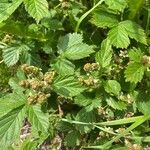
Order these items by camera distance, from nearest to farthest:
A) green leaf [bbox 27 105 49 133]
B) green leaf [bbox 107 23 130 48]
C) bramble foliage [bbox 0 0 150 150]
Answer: green leaf [bbox 27 105 49 133] → bramble foliage [bbox 0 0 150 150] → green leaf [bbox 107 23 130 48]

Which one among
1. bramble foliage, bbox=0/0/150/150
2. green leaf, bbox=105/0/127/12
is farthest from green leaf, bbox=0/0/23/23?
green leaf, bbox=105/0/127/12

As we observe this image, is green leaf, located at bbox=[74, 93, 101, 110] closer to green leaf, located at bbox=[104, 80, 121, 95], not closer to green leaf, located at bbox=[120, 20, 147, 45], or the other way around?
green leaf, located at bbox=[104, 80, 121, 95]

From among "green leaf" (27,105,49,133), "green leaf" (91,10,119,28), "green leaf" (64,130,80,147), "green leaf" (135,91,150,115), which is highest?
"green leaf" (91,10,119,28)

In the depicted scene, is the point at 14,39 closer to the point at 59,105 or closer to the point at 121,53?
the point at 59,105

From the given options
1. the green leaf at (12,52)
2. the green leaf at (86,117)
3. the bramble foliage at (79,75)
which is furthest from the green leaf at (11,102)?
the green leaf at (86,117)

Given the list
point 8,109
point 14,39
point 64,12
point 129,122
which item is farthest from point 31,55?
point 129,122

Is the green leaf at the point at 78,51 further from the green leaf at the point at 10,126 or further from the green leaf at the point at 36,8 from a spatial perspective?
the green leaf at the point at 10,126

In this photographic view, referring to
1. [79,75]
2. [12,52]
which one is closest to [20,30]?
[12,52]

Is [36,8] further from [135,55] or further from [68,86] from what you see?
[135,55]
